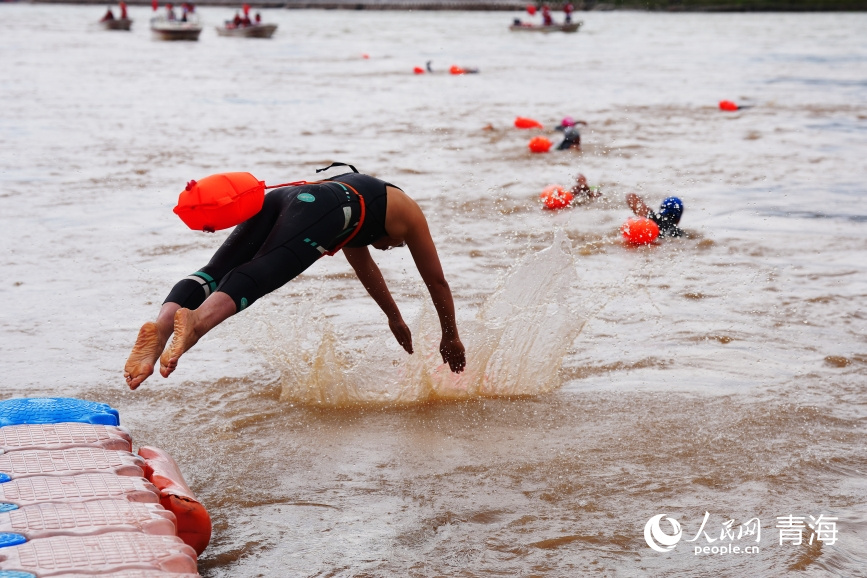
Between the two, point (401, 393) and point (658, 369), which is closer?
point (401, 393)

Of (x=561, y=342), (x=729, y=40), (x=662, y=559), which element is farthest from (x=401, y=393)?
(x=729, y=40)

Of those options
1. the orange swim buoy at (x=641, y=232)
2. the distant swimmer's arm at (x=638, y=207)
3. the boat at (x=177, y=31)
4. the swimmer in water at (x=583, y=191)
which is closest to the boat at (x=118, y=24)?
the boat at (x=177, y=31)

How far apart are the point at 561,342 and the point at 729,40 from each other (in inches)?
1665

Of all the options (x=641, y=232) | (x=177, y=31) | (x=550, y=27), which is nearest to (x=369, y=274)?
(x=641, y=232)

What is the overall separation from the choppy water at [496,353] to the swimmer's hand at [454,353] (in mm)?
316

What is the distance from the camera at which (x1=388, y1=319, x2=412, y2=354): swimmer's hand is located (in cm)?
517

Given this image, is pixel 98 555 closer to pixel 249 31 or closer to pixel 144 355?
pixel 144 355

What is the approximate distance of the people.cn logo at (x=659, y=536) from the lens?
12.5ft

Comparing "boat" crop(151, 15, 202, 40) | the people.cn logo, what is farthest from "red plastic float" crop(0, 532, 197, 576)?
"boat" crop(151, 15, 202, 40)

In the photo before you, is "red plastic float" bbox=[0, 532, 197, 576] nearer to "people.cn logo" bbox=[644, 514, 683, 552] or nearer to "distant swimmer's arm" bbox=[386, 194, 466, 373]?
"people.cn logo" bbox=[644, 514, 683, 552]

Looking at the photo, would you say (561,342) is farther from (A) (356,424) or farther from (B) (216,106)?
(B) (216,106)

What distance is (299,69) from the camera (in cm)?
2853

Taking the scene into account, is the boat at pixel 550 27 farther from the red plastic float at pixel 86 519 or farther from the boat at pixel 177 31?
the red plastic float at pixel 86 519

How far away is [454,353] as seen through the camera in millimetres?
5043
